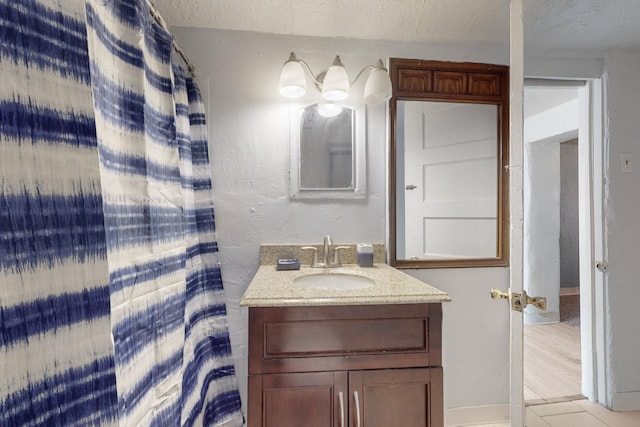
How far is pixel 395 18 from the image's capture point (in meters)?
1.51

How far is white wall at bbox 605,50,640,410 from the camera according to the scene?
0.76 metres

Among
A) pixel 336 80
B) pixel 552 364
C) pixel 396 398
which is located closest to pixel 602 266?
pixel 552 364

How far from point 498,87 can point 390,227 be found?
103 centimetres

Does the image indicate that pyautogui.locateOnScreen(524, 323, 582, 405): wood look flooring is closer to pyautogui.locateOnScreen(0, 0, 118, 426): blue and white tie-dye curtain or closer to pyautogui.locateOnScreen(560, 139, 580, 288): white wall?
pyautogui.locateOnScreen(560, 139, 580, 288): white wall

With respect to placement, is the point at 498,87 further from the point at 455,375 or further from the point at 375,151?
the point at 455,375

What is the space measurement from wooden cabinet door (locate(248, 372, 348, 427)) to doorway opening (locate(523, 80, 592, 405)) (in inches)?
24.1

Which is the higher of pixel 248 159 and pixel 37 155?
pixel 248 159

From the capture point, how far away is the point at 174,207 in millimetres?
1050

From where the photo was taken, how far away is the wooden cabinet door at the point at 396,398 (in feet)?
3.44

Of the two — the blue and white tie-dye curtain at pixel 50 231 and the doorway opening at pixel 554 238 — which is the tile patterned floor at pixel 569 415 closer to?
the doorway opening at pixel 554 238

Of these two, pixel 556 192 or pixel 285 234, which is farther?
pixel 285 234

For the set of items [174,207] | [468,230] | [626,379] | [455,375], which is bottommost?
[455,375]

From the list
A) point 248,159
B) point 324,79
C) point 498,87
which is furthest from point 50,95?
point 498,87

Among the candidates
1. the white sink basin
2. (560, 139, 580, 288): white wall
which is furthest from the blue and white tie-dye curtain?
(560, 139, 580, 288): white wall
